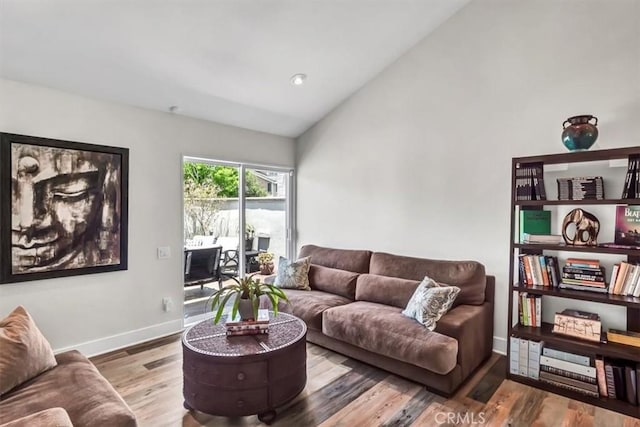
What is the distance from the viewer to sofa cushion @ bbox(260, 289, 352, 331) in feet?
10.8

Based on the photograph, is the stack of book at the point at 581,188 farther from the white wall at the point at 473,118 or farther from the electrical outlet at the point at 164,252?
the electrical outlet at the point at 164,252

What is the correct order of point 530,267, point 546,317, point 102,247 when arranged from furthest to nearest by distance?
point 102,247 < point 546,317 < point 530,267

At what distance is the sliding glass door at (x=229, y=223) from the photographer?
157 inches

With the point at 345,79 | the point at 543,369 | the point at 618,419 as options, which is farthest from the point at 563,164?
the point at 345,79

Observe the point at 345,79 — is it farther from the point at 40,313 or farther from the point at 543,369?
the point at 40,313

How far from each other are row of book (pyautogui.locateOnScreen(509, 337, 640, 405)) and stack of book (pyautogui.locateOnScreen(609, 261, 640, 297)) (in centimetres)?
48

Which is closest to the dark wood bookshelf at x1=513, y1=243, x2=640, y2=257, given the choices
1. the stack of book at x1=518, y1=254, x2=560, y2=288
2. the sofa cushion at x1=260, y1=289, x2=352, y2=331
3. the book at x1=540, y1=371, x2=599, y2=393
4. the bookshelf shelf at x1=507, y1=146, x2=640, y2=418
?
the bookshelf shelf at x1=507, y1=146, x2=640, y2=418

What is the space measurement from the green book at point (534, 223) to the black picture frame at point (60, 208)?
3.68m

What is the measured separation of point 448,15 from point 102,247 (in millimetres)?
4096

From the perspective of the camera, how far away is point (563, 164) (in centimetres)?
283

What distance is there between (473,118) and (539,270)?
1.54m

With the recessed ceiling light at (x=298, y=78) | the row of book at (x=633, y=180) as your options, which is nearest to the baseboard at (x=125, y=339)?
the recessed ceiling light at (x=298, y=78)

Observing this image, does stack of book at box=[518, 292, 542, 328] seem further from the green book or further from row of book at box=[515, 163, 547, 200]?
row of book at box=[515, 163, 547, 200]

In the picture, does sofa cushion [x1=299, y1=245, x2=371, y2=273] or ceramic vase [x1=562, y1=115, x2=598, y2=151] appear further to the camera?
sofa cushion [x1=299, y1=245, x2=371, y2=273]
